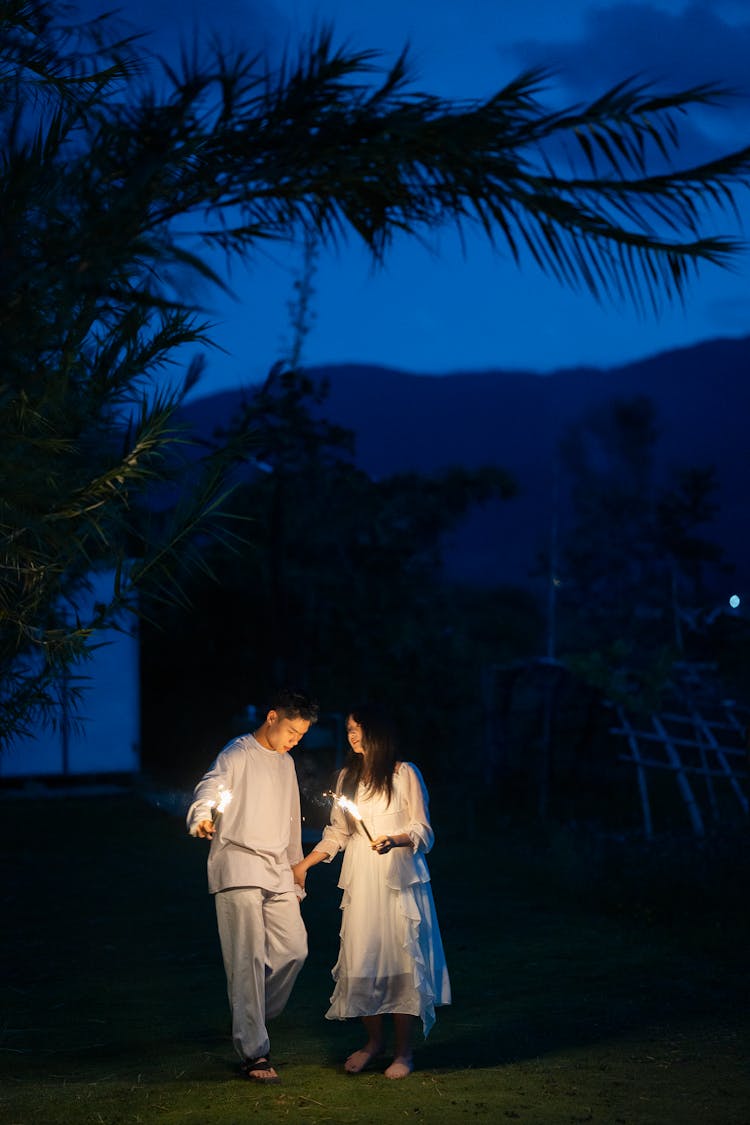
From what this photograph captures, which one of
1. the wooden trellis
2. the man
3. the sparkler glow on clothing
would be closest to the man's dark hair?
the man

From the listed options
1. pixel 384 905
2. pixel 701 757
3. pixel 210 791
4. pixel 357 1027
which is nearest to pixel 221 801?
pixel 210 791

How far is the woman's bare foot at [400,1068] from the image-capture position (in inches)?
220

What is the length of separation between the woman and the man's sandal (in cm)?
36

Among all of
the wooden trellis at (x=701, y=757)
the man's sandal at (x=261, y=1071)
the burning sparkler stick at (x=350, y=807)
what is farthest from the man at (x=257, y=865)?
the wooden trellis at (x=701, y=757)

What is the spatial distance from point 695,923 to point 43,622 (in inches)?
253

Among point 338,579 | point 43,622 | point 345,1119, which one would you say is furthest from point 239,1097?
point 338,579

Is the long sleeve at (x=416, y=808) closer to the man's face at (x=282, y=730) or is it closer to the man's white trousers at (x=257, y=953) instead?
the man's face at (x=282, y=730)

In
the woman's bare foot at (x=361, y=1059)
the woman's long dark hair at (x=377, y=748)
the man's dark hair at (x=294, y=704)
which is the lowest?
the woman's bare foot at (x=361, y=1059)

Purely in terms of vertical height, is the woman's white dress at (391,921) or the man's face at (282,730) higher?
the man's face at (282,730)

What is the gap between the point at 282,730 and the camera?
5.85 metres

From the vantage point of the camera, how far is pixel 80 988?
7785 millimetres

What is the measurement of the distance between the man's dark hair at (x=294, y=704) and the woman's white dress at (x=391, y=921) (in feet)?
1.53

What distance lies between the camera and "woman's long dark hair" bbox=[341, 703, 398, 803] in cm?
588

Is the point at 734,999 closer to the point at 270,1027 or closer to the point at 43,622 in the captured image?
the point at 270,1027
